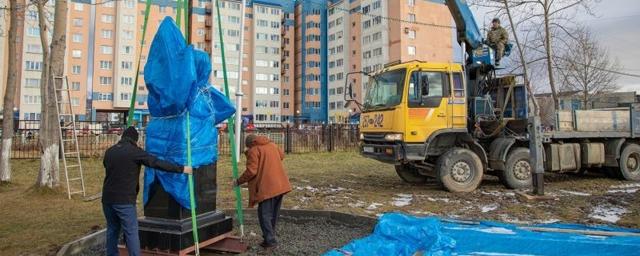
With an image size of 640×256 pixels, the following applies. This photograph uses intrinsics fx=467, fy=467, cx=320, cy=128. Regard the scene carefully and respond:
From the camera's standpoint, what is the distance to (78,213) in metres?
8.08

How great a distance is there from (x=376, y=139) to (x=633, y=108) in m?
8.31

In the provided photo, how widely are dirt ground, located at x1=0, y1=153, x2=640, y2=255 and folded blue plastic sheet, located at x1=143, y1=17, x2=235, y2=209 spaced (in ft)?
6.32

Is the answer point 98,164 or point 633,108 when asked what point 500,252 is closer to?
point 633,108

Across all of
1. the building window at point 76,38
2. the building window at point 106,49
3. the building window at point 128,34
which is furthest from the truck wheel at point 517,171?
the building window at point 76,38

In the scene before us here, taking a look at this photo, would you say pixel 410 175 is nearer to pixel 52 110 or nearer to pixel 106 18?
pixel 52 110

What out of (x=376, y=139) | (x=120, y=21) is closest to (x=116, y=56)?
(x=120, y=21)

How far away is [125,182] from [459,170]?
7.86 metres

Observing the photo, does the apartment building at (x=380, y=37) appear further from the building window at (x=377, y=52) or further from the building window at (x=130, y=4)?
the building window at (x=130, y=4)

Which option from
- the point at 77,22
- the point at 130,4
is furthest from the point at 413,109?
the point at 77,22

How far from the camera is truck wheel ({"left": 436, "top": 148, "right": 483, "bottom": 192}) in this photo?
10.5m

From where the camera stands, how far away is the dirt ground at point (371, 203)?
7000mm

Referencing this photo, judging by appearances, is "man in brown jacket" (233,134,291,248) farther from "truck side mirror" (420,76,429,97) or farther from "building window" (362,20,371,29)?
"building window" (362,20,371,29)

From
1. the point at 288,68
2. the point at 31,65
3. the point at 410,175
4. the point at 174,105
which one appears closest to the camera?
the point at 174,105

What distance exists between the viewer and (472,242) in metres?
5.67
